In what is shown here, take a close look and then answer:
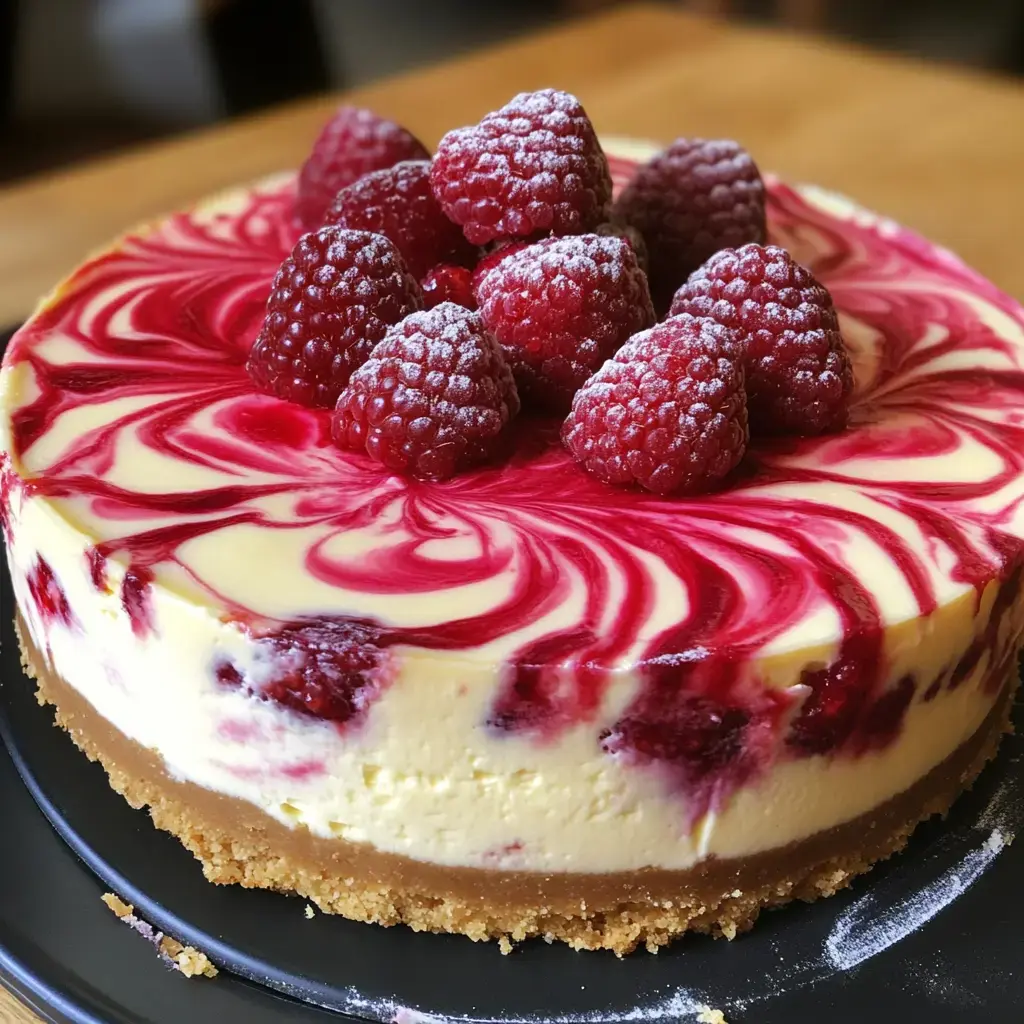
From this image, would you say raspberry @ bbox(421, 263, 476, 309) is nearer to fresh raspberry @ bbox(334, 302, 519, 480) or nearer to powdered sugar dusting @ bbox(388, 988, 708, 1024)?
fresh raspberry @ bbox(334, 302, 519, 480)

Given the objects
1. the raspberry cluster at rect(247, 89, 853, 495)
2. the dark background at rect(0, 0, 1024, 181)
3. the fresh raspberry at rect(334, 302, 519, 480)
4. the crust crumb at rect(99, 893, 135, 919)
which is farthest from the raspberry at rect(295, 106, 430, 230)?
the dark background at rect(0, 0, 1024, 181)

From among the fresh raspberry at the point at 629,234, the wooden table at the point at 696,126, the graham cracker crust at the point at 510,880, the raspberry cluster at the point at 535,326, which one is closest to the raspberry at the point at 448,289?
the raspberry cluster at the point at 535,326

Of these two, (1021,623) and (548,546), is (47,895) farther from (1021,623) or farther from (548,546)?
(1021,623)

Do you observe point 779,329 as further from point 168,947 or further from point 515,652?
point 168,947

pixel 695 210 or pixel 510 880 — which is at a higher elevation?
pixel 695 210

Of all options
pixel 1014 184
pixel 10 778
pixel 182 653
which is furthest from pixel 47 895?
pixel 1014 184

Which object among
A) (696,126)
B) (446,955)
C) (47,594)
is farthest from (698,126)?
(446,955)
